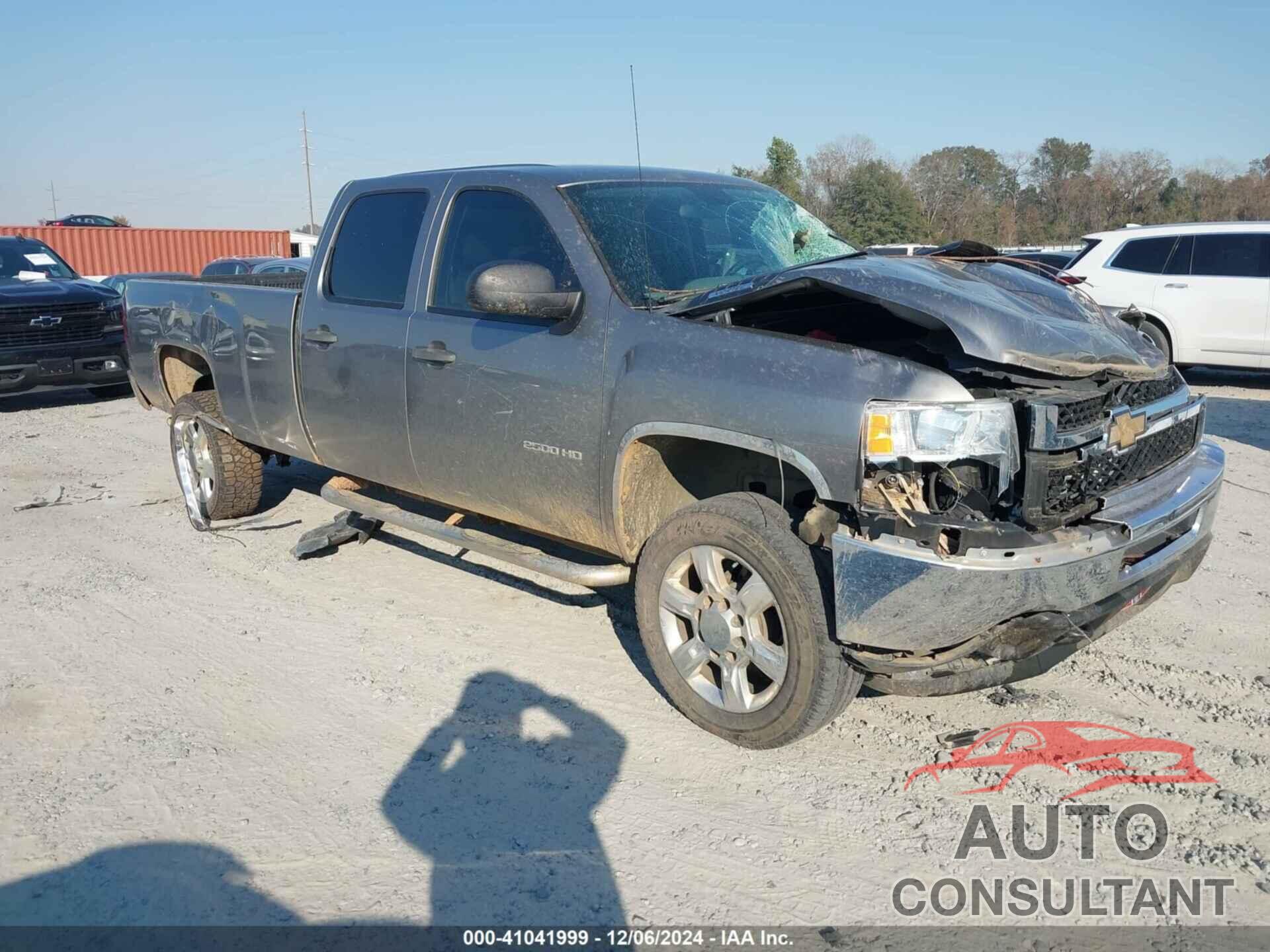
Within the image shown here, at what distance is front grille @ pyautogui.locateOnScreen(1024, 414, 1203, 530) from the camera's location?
9.86ft

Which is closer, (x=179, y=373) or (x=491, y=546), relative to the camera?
(x=491, y=546)

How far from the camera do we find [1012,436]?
3031mm

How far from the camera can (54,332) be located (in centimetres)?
1125

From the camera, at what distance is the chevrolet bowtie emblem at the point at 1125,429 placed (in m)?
3.29

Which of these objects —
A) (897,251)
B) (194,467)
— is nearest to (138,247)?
(897,251)

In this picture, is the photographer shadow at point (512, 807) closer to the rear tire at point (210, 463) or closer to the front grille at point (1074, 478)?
the front grille at point (1074, 478)

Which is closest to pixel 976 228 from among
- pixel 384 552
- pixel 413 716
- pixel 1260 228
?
pixel 1260 228

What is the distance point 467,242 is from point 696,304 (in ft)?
4.33

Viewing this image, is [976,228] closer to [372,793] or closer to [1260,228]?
[1260,228]

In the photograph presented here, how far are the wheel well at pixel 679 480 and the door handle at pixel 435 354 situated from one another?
3.49ft

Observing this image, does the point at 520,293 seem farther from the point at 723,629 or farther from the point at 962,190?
the point at 962,190

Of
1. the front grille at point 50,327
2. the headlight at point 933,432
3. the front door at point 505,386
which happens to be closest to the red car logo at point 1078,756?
the headlight at point 933,432

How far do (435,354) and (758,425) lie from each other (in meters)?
1.73

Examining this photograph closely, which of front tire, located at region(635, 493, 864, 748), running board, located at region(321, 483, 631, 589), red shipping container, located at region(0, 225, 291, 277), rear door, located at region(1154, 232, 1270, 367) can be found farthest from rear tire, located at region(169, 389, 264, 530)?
red shipping container, located at region(0, 225, 291, 277)
